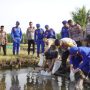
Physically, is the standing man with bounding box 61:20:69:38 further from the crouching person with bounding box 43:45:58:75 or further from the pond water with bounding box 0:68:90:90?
the crouching person with bounding box 43:45:58:75

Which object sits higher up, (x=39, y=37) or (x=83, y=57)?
(x=39, y=37)

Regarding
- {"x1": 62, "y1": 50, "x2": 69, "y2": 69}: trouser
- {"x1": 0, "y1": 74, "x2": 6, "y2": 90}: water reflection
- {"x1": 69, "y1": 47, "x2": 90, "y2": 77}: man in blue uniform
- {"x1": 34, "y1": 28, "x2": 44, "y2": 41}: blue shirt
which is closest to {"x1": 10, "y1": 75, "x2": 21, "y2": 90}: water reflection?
{"x1": 0, "y1": 74, "x2": 6, "y2": 90}: water reflection

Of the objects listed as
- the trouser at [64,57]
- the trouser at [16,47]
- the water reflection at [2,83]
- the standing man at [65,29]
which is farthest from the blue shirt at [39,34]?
the trouser at [64,57]

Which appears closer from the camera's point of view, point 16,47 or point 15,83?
point 15,83

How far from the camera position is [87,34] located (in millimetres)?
16812

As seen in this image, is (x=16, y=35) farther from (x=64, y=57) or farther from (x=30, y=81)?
(x=64, y=57)

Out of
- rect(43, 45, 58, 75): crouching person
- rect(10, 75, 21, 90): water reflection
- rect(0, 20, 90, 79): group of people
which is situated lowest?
rect(10, 75, 21, 90): water reflection

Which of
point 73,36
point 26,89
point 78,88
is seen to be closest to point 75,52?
point 78,88

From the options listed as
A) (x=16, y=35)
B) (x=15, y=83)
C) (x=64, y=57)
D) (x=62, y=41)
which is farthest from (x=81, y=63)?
(x=16, y=35)

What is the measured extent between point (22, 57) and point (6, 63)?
1.39m

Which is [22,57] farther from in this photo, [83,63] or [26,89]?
[83,63]

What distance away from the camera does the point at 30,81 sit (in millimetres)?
14508

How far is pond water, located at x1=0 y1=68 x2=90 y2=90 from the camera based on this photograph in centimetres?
1323

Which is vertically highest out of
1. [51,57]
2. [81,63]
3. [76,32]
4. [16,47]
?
[76,32]
